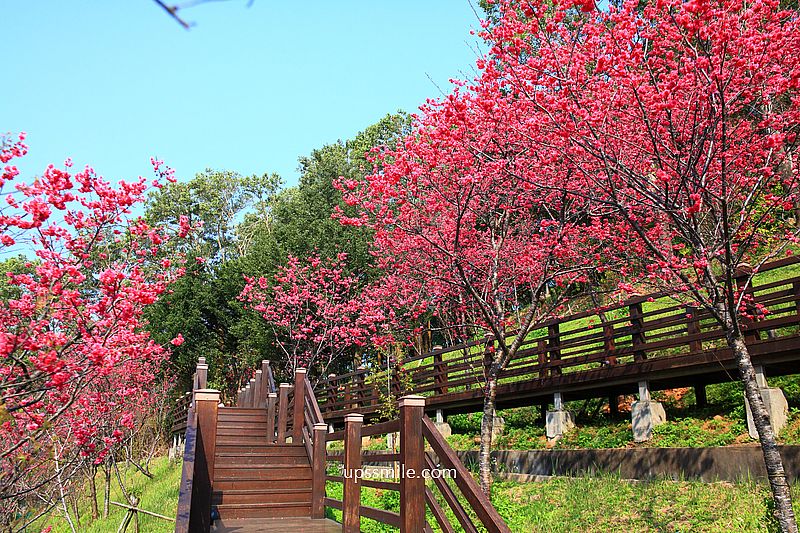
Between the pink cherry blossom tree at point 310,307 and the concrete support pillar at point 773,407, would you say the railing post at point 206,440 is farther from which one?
the pink cherry blossom tree at point 310,307

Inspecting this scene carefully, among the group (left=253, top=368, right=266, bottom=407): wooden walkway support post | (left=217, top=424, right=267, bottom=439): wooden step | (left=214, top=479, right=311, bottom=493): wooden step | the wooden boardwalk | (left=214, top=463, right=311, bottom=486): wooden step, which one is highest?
(left=253, top=368, right=266, bottom=407): wooden walkway support post

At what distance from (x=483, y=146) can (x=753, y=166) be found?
12.9 ft

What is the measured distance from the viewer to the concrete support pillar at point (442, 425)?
583 inches

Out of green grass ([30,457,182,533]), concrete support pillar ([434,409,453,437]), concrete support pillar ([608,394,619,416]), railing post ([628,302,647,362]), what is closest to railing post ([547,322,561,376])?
concrete support pillar ([608,394,619,416])

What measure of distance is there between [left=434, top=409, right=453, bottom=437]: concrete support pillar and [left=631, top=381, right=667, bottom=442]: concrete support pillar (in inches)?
219

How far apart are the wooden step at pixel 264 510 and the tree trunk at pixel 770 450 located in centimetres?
593

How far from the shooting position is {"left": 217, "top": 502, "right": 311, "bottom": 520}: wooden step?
8393 millimetres

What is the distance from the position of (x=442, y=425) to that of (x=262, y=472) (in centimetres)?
652

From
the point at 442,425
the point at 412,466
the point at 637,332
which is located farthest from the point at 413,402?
the point at 442,425

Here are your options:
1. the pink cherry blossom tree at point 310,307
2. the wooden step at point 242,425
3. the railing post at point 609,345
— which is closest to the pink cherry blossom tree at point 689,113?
the railing post at point 609,345

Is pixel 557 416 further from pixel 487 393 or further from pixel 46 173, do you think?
pixel 46 173

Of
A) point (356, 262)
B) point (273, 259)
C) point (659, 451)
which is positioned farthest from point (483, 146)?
point (273, 259)

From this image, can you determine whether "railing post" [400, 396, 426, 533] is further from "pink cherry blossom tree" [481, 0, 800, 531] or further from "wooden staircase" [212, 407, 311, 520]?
"wooden staircase" [212, 407, 311, 520]

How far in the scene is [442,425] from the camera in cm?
1501
